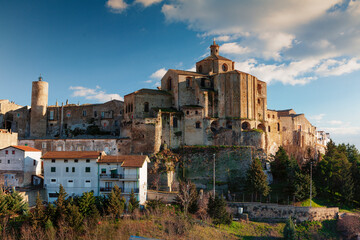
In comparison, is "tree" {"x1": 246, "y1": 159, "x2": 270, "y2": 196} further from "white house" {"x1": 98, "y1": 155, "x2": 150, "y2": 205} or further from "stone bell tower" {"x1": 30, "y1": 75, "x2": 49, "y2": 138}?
"stone bell tower" {"x1": 30, "y1": 75, "x2": 49, "y2": 138}

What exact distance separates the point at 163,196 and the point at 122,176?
6.94 metres

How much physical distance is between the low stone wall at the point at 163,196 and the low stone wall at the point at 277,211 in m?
8.62

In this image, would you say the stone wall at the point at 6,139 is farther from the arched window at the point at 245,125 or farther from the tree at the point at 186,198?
the arched window at the point at 245,125

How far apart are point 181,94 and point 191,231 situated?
29.6 meters

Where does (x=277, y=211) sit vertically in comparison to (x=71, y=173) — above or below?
below

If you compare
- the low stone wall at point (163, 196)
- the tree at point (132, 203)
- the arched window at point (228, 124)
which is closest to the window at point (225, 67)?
the arched window at point (228, 124)

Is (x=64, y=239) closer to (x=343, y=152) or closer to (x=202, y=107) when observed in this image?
(x=202, y=107)

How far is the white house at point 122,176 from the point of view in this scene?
44250mm

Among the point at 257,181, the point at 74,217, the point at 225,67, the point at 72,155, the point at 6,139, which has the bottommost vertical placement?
the point at 74,217

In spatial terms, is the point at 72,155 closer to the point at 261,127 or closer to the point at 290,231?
the point at 290,231

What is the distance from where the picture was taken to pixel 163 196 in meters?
47.3

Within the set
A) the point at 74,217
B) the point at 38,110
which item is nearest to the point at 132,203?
the point at 74,217

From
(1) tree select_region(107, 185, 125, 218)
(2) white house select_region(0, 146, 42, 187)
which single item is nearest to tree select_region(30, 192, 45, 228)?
(1) tree select_region(107, 185, 125, 218)

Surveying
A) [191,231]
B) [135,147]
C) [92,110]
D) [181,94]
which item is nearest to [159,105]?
[181,94]
